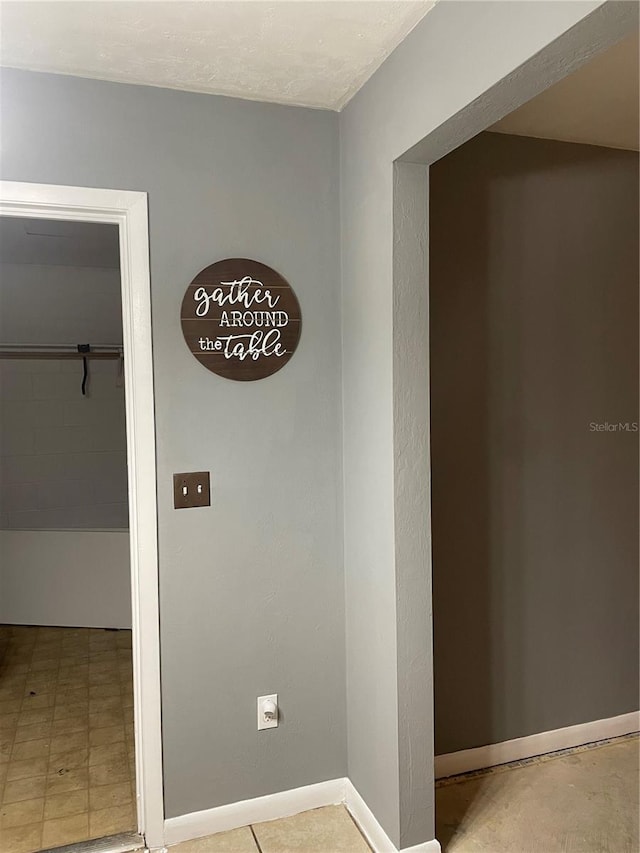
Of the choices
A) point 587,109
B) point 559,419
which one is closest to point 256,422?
point 559,419

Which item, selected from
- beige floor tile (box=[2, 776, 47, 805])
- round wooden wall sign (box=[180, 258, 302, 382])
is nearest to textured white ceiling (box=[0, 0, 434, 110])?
round wooden wall sign (box=[180, 258, 302, 382])

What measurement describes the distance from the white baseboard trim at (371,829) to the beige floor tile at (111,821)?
2.27 ft

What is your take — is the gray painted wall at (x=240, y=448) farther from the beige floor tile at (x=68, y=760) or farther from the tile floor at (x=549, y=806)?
the beige floor tile at (x=68, y=760)

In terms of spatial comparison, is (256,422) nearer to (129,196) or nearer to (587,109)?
(129,196)

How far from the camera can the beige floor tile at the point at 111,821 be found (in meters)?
2.11

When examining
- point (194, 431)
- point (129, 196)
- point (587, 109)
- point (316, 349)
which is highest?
point (587, 109)

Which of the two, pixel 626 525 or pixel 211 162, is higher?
pixel 211 162

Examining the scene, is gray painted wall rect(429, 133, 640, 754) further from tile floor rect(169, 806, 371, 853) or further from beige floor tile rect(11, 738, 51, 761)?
beige floor tile rect(11, 738, 51, 761)

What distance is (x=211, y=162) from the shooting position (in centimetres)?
202

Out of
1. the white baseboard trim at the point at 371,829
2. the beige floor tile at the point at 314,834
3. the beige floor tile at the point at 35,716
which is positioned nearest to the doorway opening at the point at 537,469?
the white baseboard trim at the point at 371,829

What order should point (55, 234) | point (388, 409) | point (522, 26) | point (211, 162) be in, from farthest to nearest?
point (55, 234), point (211, 162), point (388, 409), point (522, 26)

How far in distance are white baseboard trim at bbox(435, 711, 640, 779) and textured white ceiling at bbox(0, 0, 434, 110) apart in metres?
2.23

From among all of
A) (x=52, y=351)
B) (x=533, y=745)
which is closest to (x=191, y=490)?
(x=533, y=745)

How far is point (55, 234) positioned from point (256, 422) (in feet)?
6.71
